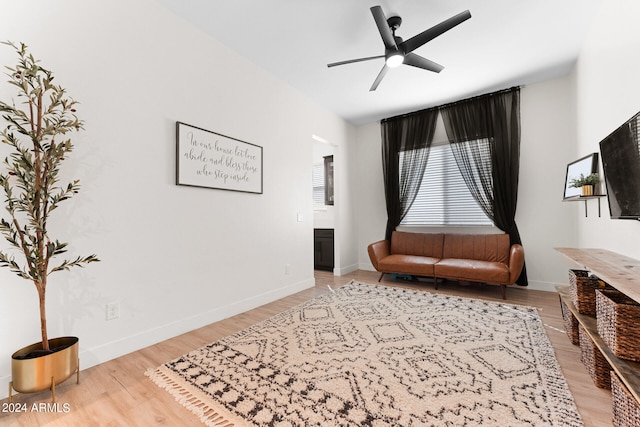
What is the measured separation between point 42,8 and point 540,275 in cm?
570

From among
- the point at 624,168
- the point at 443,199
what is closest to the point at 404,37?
the point at 624,168

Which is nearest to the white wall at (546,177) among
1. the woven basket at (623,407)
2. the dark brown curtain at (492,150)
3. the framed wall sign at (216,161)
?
the dark brown curtain at (492,150)

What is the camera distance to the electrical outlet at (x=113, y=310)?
79.9 inches

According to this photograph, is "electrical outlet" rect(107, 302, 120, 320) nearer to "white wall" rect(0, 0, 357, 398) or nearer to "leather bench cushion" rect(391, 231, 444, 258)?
"white wall" rect(0, 0, 357, 398)

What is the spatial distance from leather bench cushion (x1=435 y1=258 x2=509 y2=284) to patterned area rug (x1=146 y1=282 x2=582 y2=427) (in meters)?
0.61

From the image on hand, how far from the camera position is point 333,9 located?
2361 mm

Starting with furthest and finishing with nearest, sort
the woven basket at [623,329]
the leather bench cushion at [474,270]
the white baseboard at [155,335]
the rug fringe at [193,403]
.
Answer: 1. the leather bench cushion at [474,270]
2. the white baseboard at [155,335]
3. the rug fringe at [193,403]
4. the woven basket at [623,329]

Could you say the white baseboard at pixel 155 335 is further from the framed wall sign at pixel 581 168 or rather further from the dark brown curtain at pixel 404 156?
the framed wall sign at pixel 581 168

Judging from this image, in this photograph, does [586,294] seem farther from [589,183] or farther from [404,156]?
[404,156]

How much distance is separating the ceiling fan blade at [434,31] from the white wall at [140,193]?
1.74 meters

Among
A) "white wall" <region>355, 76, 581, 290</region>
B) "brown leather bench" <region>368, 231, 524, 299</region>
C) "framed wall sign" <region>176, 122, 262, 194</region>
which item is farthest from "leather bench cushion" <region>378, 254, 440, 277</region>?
"framed wall sign" <region>176, 122, 262, 194</region>

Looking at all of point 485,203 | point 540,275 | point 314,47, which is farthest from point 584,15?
point 540,275

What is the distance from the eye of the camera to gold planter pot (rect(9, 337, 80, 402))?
57.4 inches

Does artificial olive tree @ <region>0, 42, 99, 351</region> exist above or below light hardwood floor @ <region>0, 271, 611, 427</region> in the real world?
above
